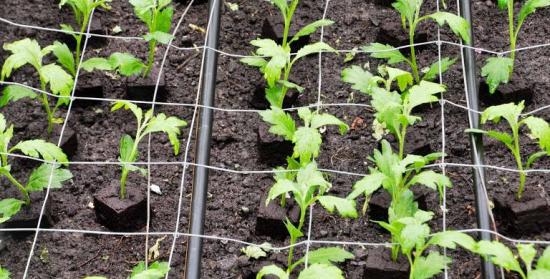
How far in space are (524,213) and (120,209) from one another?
1.54m

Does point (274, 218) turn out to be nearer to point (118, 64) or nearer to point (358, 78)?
point (358, 78)

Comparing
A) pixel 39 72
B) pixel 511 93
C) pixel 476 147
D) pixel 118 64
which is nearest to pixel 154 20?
pixel 118 64

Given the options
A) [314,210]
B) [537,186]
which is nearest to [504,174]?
[537,186]

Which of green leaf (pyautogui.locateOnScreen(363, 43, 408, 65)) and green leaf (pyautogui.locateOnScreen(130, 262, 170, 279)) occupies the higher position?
green leaf (pyautogui.locateOnScreen(363, 43, 408, 65))

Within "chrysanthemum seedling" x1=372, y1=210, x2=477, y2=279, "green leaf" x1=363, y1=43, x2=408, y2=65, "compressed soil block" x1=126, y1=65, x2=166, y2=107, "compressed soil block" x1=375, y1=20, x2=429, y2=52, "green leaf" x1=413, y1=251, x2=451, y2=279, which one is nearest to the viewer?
"chrysanthemum seedling" x1=372, y1=210, x2=477, y2=279

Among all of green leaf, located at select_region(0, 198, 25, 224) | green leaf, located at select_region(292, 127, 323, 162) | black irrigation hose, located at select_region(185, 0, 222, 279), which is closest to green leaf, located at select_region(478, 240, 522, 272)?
green leaf, located at select_region(292, 127, 323, 162)

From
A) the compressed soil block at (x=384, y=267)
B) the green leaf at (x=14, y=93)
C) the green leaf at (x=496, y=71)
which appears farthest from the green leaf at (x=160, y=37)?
the green leaf at (x=496, y=71)

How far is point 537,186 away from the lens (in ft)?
10.6

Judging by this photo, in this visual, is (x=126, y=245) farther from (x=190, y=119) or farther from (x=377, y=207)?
(x=377, y=207)

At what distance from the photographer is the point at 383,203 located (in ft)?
10.3

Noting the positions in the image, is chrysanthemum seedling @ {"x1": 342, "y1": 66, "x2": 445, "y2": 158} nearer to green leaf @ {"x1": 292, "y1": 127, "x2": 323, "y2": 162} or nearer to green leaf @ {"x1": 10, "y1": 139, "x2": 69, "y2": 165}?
green leaf @ {"x1": 292, "y1": 127, "x2": 323, "y2": 162}

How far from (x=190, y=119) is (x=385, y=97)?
36.3 inches

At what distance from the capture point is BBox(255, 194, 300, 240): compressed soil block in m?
3.12

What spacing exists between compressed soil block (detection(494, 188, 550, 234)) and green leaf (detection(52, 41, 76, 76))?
1.87 meters
